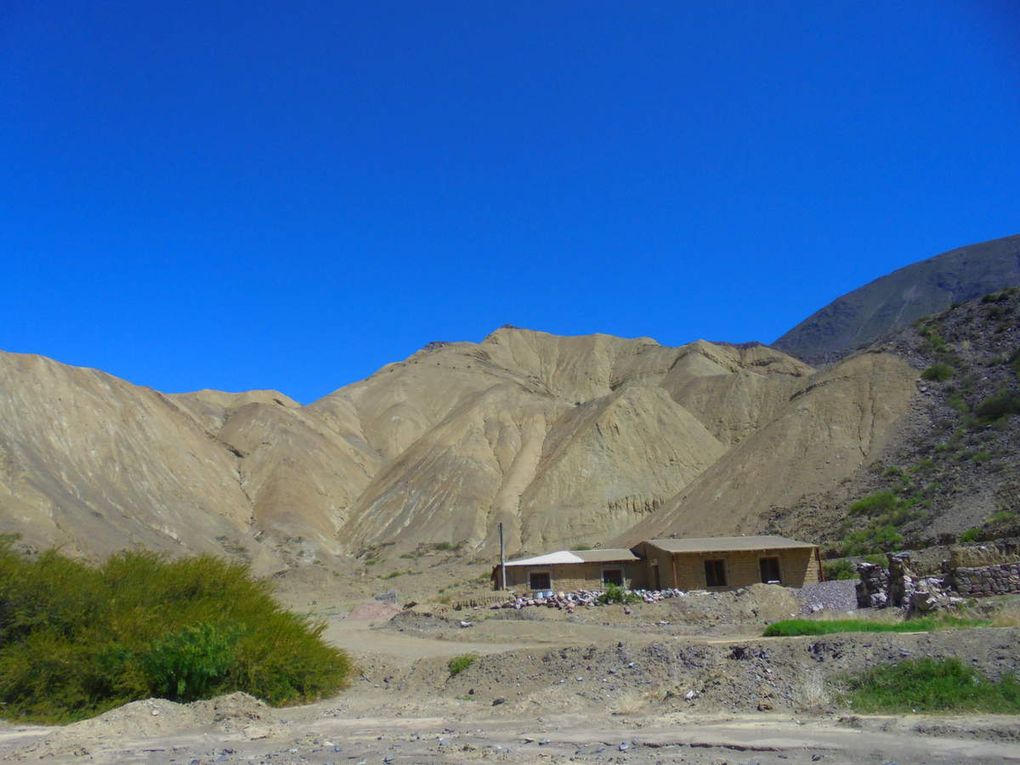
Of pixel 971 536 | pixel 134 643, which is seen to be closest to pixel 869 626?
pixel 134 643

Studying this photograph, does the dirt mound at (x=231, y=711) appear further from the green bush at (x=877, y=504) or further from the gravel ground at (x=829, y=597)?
the green bush at (x=877, y=504)

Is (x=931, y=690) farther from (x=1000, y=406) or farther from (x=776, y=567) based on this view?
(x=1000, y=406)

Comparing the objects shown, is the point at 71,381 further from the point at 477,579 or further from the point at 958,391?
the point at 958,391

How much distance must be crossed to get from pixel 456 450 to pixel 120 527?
30.9m

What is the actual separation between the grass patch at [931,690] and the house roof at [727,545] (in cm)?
2183

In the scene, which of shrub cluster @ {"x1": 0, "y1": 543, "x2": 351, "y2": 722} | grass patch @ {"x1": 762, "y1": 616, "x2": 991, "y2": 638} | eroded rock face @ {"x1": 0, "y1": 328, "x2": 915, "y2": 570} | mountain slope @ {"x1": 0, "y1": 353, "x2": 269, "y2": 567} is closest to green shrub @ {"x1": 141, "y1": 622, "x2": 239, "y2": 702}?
shrub cluster @ {"x1": 0, "y1": 543, "x2": 351, "y2": 722}

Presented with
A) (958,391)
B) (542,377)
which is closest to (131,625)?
(958,391)

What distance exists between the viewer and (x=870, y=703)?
1084 cm

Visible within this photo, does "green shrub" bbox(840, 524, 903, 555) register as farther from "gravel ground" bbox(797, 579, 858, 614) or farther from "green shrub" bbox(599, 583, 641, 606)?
"green shrub" bbox(599, 583, 641, 606)

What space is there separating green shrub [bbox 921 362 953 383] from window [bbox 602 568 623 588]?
2948cm

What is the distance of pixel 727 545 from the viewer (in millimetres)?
34250

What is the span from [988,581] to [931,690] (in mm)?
12107

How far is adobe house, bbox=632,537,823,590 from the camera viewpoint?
33.3 meters

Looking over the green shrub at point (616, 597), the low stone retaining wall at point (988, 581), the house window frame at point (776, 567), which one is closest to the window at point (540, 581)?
the green shrub at point (616, 597)
